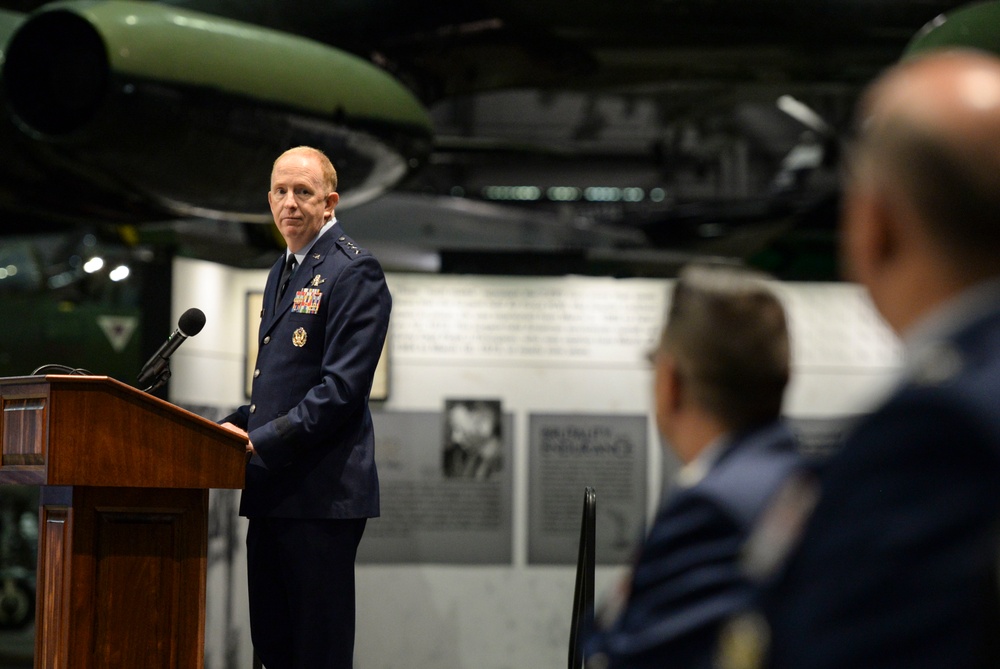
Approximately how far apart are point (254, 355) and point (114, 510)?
2765 mm

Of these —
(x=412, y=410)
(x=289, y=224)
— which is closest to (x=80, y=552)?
(x=289, y=224)

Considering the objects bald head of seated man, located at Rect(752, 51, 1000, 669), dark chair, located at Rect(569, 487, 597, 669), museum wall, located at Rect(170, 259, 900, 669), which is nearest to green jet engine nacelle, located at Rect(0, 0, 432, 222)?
museum wall, located at Rect(170, 259, 900, 669)

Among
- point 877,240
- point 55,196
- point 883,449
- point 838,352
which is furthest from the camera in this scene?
point 838,352

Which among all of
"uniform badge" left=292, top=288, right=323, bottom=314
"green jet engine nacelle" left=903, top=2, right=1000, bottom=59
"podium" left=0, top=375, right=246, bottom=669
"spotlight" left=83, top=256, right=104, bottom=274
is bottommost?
"podium" left=0, top=375, right=246, bottom=669

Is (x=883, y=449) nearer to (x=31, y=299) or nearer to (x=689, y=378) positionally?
(x=689, y=378)

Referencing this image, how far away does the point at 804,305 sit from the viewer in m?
5.15

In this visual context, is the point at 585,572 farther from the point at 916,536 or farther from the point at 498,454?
the point at 916,536

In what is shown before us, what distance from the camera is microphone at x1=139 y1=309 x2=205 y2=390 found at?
210 cm

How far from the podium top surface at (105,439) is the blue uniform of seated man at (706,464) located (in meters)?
1.16

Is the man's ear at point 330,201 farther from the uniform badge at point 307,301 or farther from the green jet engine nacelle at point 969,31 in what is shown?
the green jet engine nacelle at point 969,31

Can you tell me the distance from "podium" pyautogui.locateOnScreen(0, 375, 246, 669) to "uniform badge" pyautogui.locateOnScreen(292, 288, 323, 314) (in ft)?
1.05

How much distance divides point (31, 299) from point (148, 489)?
10.5ft

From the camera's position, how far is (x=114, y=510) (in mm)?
2006

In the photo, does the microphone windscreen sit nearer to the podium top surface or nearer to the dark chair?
the podium top surface
